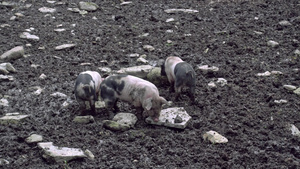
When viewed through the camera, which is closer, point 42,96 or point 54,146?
point 54,146

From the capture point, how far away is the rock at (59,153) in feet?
14.9

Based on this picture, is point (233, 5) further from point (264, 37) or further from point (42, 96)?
point (42, 96)

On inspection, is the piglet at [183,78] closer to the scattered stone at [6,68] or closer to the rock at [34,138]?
the rock at [34,138]

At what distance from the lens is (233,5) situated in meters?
10.5

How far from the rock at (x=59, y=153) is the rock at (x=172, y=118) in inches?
49.7

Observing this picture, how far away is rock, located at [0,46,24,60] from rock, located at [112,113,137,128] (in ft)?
10.2

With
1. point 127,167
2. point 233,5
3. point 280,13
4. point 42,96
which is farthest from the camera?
point 233,5

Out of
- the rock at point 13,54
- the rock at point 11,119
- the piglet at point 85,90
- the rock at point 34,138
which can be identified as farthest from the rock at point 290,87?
the rock at point 13,54

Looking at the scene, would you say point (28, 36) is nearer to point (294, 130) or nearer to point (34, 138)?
point (34, 138)

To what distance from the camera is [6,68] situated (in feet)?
A: 23.7

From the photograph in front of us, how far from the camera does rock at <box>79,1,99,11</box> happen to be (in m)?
10.6

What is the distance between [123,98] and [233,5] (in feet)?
18.8

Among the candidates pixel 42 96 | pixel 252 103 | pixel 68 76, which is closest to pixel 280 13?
pixel 252 103

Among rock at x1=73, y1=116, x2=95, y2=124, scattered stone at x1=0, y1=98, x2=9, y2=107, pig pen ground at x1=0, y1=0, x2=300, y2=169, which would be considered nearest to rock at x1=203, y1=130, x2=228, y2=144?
pig pen ground at x1=0, y1=0, x2=300, y2=169
